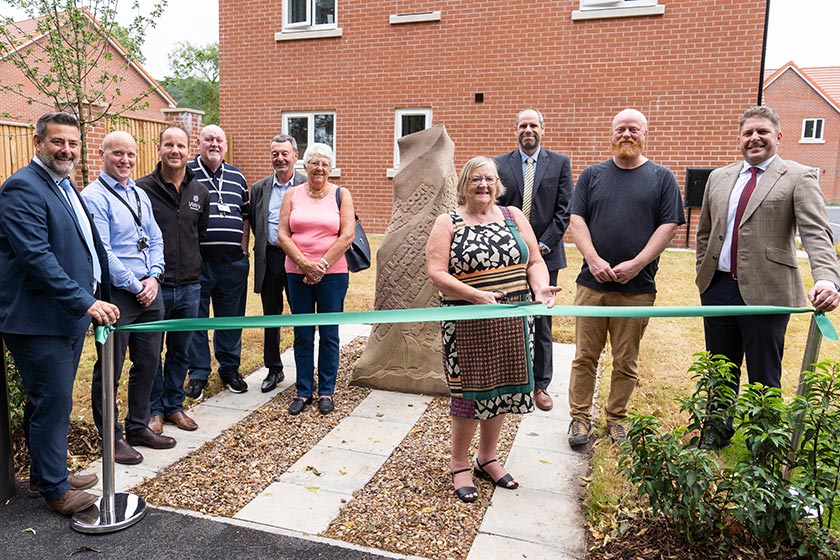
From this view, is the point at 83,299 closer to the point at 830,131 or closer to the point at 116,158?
the point at 116,158

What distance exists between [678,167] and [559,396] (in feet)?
25.7

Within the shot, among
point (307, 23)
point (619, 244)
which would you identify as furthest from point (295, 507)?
point (307, 23)

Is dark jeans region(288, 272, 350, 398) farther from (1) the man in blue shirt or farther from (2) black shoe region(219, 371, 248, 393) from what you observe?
(1) the man in blue shirt

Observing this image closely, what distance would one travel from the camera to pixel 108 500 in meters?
3.10

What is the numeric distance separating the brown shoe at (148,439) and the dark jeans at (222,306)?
3.41 ft

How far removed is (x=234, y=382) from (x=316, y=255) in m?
1.43

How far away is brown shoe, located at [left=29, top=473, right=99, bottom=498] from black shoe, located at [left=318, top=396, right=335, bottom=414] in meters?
1.60

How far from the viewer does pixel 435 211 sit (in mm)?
5199

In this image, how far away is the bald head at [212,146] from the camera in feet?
15.6

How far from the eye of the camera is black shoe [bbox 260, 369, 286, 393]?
205 inches

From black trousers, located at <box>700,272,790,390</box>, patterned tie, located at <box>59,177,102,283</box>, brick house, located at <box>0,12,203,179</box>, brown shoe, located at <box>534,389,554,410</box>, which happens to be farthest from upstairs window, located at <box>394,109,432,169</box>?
patterned tie, located at <box>59,177,102,283</box>

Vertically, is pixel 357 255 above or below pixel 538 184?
below

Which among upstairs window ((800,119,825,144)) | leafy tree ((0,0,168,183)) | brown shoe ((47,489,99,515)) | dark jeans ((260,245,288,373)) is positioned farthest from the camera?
upstairs window ((800,119,825,144))

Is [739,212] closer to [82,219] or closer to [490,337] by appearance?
[490,337]
